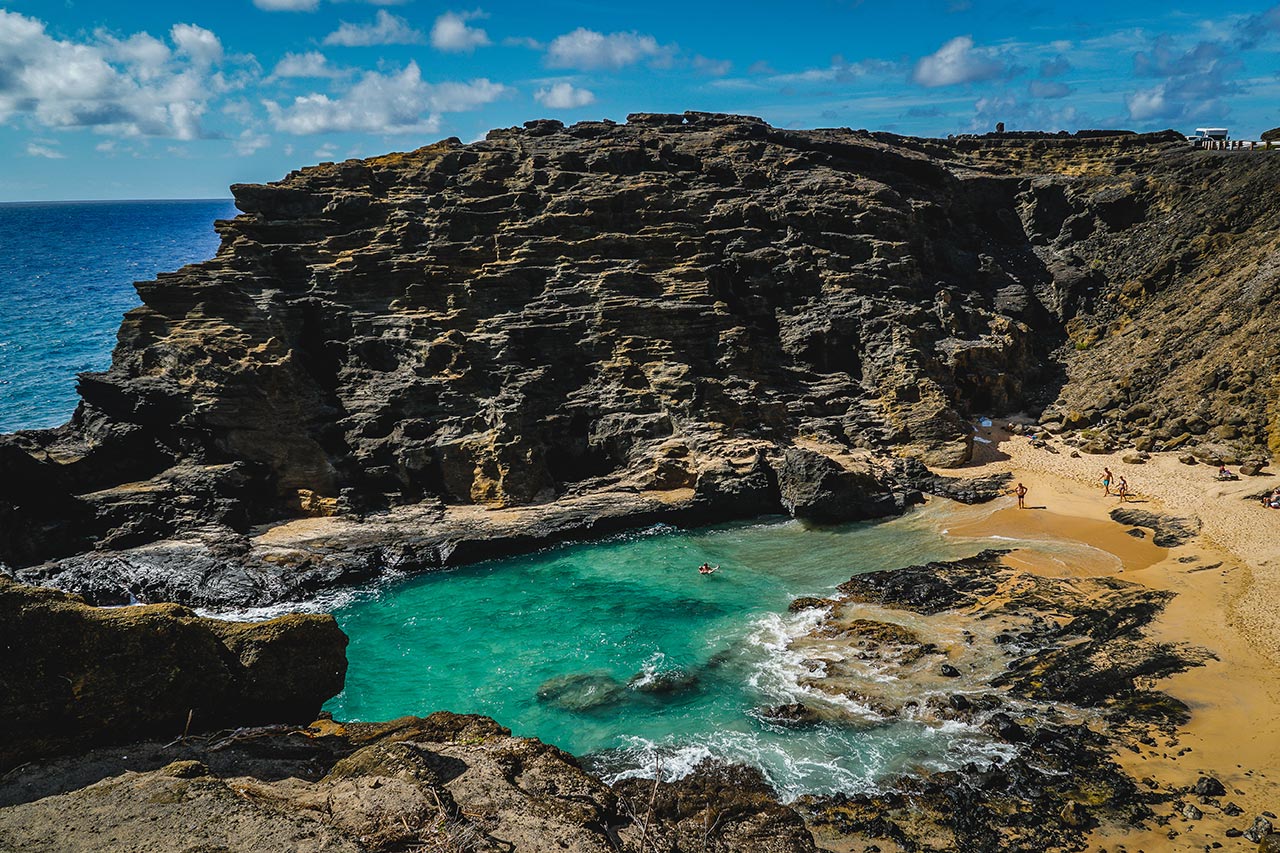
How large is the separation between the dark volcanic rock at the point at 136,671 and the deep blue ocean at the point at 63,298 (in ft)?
145

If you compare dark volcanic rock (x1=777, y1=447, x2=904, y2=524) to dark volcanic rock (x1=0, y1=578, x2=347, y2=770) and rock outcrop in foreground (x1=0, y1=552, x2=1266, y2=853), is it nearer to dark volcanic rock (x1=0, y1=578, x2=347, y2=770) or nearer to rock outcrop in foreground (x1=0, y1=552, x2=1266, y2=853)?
rock outcrop in foreground (x1=0, y1=552, x2=1266, y2=853)

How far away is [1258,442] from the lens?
1314 inches

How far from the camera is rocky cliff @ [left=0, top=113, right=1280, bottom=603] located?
3228cm

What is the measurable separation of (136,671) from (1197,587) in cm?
2970

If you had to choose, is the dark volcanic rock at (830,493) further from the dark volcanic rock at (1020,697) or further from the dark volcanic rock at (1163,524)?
the dark volcanic rock at (1163,524)

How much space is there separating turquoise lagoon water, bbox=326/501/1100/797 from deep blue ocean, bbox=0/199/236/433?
35.7 metres

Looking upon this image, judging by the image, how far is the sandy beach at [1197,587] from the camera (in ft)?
54.7

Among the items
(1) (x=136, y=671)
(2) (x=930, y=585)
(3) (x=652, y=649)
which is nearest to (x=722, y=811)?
(3) (x=652, y=649)

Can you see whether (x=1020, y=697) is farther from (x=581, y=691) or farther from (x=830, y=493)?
(x=830, y=493)

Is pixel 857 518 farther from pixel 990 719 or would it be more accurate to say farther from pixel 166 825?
pixel 166 825

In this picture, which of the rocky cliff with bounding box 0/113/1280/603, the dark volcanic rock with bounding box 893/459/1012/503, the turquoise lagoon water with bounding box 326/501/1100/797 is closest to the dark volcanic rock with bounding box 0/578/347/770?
the turquoise lagoon water with bounding box 326/501/1100/797

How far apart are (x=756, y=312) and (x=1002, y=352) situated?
540 inches

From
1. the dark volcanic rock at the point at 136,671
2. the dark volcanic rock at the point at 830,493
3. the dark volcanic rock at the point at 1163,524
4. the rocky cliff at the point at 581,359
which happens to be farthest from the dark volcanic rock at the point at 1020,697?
the dark volcanic rock at the point at 136,671

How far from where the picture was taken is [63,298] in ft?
269
